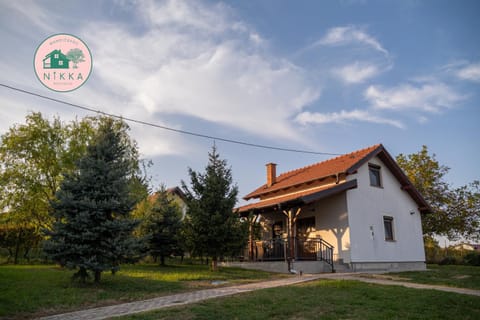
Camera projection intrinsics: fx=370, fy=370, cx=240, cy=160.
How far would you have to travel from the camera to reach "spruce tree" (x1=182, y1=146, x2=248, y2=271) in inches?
522

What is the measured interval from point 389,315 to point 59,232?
7661 mm

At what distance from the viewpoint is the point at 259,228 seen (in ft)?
60.0

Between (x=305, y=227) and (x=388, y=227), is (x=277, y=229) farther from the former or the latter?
(x=388, y=227)

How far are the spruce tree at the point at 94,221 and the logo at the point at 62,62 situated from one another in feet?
8.15

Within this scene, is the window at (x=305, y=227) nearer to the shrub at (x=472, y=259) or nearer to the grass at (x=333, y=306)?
the grass at (x=333, y=306)

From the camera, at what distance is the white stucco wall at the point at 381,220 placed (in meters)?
16.2

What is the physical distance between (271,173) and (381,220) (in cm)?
650

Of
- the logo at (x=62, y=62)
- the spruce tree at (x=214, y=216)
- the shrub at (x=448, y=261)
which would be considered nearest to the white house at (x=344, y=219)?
the spruce tree at (x=214, y=216)

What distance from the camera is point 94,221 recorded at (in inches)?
373

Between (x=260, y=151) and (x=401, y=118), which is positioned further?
(x=260, y=151)

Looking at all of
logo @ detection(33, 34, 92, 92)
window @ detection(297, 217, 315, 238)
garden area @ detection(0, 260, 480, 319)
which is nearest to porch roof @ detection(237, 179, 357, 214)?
window @ detection(297, 217, 315, 238)

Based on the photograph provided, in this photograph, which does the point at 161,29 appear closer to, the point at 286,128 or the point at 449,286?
the point at 286,128

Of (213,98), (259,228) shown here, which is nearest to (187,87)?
(213,98)

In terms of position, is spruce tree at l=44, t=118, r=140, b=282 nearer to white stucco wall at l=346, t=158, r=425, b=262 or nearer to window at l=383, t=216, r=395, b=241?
white stucco wall at l=346, t=158, r=425, b=262
